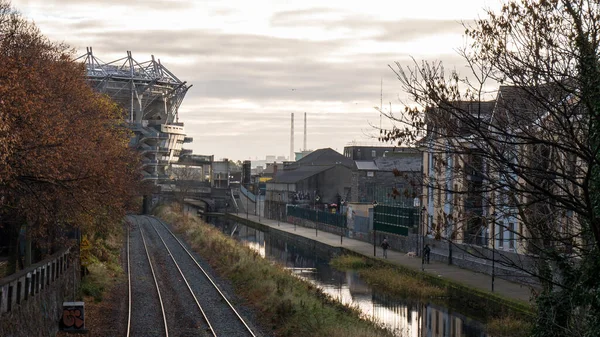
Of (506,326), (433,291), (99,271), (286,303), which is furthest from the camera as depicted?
(433,291)

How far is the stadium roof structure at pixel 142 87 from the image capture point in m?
143

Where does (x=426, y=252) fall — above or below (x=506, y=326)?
above

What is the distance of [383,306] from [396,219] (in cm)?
2158

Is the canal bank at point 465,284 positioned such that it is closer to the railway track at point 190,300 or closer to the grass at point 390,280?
the grass at point 390,280

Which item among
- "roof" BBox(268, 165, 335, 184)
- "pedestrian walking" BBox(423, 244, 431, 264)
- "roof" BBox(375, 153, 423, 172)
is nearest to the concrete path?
"pedestrian walking" BBox(423, 244, 431, 264)

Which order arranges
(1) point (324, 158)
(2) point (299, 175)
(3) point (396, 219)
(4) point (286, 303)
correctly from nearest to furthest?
(4) point (286, 303), (3) point (396, 219), (2) point (299, 175), (1) point (324, 158)

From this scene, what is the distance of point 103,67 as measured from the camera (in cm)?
15000

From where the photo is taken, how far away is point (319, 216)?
8056 cm

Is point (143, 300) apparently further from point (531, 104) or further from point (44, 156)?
point (531, 104)

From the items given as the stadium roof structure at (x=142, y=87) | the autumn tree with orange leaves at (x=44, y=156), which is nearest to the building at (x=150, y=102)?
the stadium roof structure at (x=142, y=87)

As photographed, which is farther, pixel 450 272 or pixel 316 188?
pixel 316 188

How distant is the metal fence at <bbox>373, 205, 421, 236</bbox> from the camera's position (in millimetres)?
53531

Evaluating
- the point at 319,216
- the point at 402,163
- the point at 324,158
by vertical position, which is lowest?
the point at 319,216

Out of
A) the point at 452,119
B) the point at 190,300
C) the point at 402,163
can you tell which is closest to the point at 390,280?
the point at 190,300
